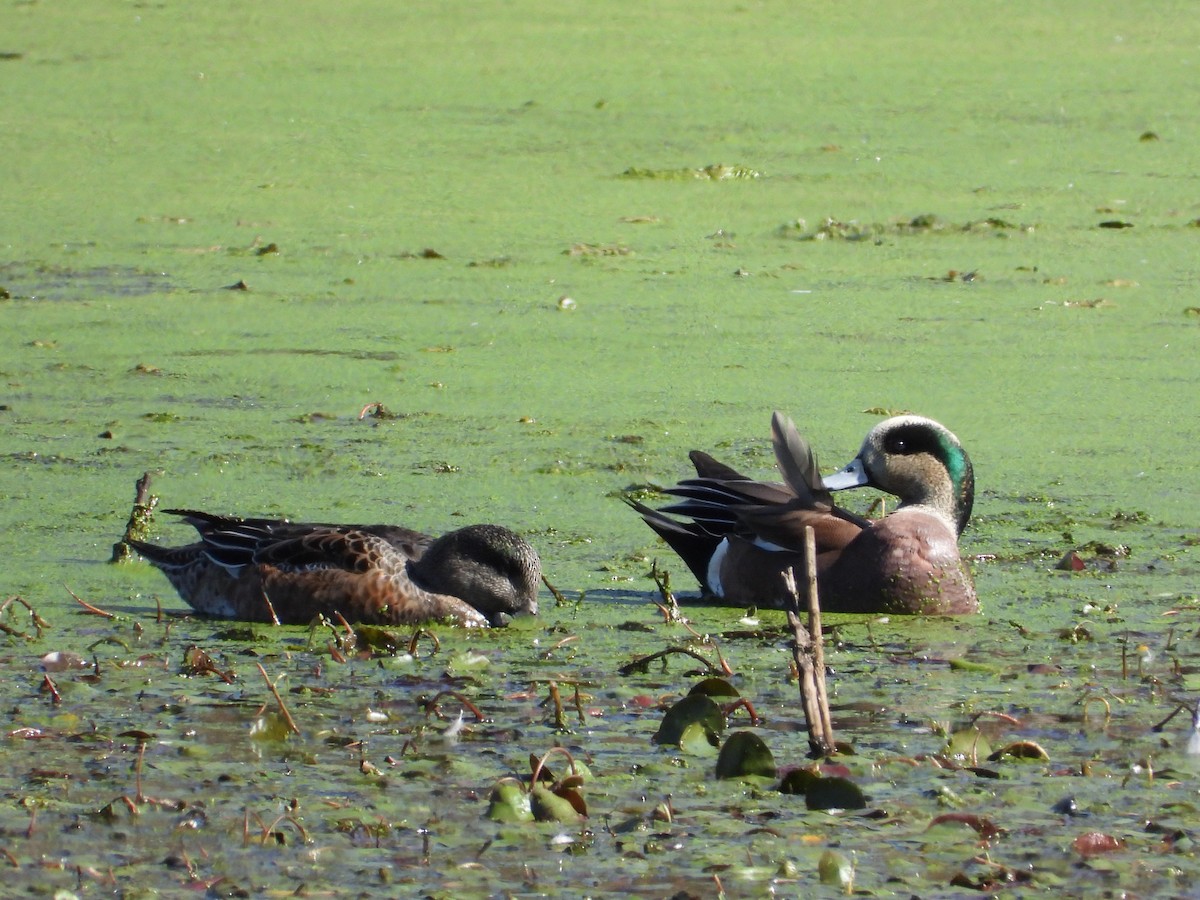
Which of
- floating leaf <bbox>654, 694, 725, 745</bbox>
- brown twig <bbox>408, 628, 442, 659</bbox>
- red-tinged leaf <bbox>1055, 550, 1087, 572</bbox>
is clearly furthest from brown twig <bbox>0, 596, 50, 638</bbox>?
red-tinged leaf <bbox>1055, 550, 1087, 572</bbox>

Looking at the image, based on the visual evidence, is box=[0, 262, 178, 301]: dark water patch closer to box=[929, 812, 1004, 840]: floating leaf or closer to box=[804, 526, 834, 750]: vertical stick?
box=[804, 526, 834, 750]: vertical stick

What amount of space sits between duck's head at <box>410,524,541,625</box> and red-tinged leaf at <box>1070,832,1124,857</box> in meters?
1.71

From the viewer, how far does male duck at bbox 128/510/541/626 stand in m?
4.33

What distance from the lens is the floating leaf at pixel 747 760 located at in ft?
10.2

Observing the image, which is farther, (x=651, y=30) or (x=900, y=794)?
(x=651, y=30)

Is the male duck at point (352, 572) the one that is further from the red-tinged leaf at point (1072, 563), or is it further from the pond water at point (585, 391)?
the red-tinged leaf at point (1072, 563)

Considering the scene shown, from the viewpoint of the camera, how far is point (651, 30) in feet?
38.6

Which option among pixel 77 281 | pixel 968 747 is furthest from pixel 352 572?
pixel 77 281

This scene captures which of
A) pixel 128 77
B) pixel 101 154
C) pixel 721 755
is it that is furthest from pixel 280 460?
pixel 128 77

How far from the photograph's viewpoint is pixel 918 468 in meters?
4.80

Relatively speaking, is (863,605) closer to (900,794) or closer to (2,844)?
(900,794)

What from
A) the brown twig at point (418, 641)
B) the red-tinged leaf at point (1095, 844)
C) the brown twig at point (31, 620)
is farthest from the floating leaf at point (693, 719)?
the brown twig at point (31, 620)

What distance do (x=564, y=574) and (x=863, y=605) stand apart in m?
0.67

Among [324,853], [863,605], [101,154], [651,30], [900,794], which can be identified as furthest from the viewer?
[651,30]
